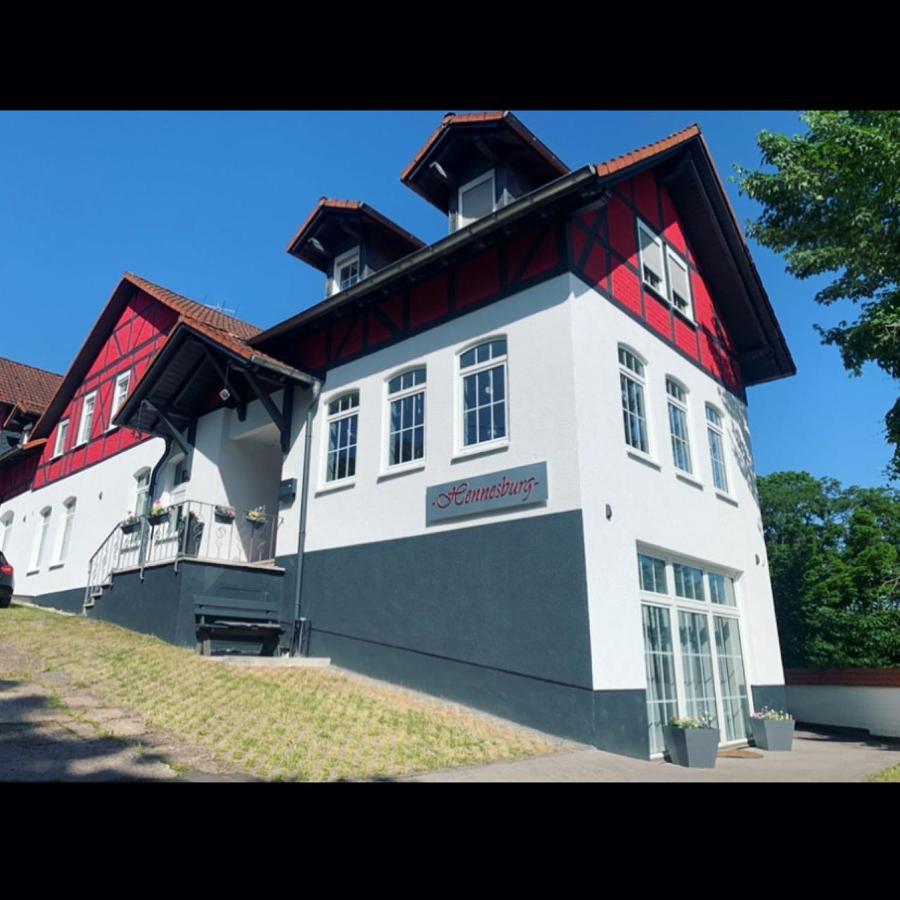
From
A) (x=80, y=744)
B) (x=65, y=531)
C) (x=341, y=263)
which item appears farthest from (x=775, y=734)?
(x=65, y=531)

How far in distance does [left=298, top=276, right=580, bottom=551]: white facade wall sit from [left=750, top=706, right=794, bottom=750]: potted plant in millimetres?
4871

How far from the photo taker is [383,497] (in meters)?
11.1

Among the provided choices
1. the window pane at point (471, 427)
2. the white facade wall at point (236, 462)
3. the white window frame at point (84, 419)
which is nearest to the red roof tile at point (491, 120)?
the window pane at point (471, 427)

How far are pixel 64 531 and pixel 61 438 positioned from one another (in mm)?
3450

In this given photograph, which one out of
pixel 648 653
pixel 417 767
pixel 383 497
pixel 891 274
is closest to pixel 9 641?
pixel 383 497

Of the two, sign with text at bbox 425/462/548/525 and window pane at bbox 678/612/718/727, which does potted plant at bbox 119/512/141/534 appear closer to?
sign with text at bbox 425/462/548/525

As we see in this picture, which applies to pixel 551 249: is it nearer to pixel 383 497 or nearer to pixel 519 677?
pixel 383 497

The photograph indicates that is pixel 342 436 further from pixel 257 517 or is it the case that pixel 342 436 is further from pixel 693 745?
pixel 693 745

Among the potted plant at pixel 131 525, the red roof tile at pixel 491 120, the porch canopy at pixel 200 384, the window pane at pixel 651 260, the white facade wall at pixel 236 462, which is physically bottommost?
the potted plant at pixel 131 525

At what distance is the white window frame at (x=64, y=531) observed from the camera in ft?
63.8

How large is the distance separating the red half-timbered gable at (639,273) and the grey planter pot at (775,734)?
5.94 metres

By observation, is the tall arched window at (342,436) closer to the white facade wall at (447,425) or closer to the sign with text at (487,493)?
the white facade wall at (447,425)
